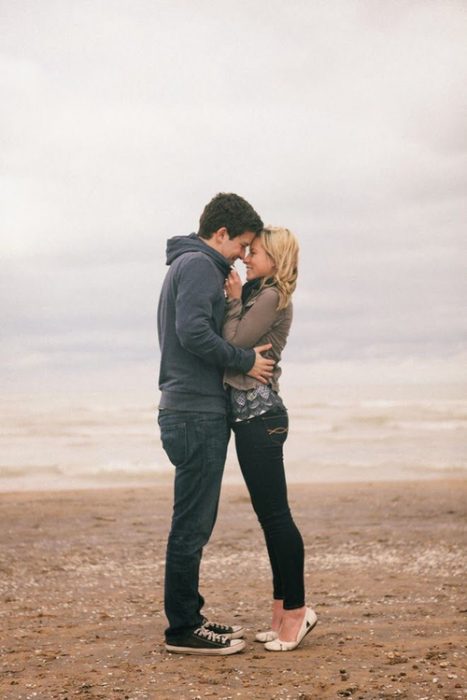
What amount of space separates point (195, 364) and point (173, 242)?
71cm

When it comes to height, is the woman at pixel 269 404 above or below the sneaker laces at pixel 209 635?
above

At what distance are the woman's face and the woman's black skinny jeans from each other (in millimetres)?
732

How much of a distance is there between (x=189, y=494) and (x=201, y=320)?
Answer: 3.07 feet

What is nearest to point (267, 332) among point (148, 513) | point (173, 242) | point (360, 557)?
point (173, 242)

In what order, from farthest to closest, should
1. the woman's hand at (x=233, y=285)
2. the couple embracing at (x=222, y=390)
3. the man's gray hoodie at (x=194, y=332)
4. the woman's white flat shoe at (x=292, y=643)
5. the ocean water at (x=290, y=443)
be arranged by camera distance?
the ocean water at (x=290, y=443) → the woman's white flat shoe at (x=292, y=643) → the woman's hand at (x=233, y=285) → the couple embracing at (x=222, y=390) → the man's gray hoodie at (x=194, y=332)

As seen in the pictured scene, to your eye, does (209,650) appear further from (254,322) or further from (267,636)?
(254,322)

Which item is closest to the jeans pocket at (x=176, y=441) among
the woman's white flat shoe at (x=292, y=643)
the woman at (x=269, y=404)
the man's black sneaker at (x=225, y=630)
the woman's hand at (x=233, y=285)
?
the woman at (x=269, y=404)

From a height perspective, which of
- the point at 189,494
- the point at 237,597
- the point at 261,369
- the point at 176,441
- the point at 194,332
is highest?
the point at 194,332

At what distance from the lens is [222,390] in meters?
4.63

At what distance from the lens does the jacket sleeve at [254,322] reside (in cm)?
452

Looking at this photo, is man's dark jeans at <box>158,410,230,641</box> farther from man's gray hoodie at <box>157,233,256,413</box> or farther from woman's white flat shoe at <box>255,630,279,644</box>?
woman's white flat shoe at <box>255,630,279,644</box>

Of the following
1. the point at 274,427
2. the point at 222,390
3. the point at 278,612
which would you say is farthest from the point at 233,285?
the point at 278,612

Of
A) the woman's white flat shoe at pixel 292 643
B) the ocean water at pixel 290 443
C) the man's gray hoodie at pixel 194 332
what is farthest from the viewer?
the ocean water at pixel 290 443

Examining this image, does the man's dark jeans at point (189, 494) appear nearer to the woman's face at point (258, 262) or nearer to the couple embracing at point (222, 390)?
the couple embracing at point (222, 390)
